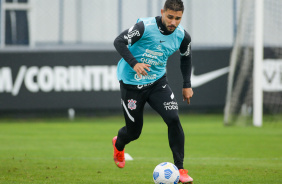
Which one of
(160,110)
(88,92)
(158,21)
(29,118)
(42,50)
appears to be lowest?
(29,118)

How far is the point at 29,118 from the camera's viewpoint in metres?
→ 16.2

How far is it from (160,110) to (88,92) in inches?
361

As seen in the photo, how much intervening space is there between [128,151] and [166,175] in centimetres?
382

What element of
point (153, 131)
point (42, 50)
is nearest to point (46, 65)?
point (42, 50)

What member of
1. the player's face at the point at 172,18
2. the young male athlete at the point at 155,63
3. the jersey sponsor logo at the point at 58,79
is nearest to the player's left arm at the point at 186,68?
the young male athlete at the point at 155,63

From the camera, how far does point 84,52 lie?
611 inches

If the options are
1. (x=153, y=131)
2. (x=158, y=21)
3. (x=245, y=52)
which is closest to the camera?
(x=158, y=21)

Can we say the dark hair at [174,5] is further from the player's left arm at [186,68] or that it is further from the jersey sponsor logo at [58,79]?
the jersey sponsor logo at [58,79]

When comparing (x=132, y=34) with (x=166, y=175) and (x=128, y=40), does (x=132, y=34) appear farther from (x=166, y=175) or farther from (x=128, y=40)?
(x=166, y=175)

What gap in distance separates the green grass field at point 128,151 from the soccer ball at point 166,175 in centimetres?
55

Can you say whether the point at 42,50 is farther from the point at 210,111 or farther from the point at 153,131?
the point at 210,111

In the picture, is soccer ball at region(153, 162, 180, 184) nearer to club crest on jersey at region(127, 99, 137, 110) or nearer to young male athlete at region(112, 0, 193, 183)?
young male athlete at region(112, 0, 193, 183)

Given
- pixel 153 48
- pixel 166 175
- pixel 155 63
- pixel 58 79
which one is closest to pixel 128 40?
pixel 153 48

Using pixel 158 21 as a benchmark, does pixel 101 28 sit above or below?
below
